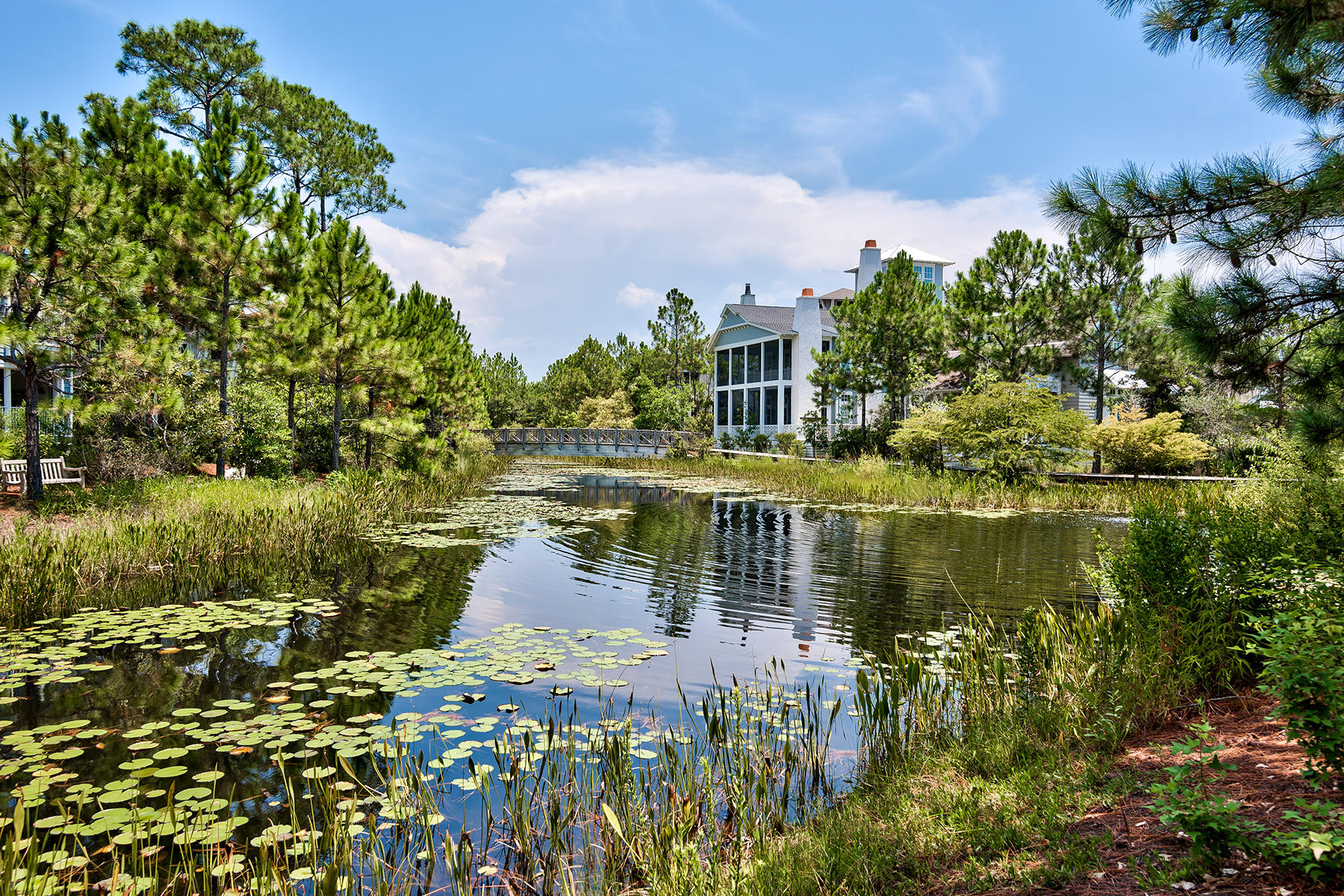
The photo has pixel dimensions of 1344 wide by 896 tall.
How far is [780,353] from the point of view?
3422 cm

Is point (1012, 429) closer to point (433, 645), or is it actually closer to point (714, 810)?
point (433, 645)

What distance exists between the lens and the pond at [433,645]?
13.3ft

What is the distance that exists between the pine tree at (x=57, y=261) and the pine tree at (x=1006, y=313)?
70.6ft

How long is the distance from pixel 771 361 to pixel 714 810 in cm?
3294

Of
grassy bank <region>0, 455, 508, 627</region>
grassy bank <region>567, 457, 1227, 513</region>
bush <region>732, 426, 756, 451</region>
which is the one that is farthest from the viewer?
bush <region>732, 426, 756, 451</region>

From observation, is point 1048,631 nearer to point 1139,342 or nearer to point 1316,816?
point 1316,816

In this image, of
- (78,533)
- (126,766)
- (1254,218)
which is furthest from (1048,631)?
(78,533)

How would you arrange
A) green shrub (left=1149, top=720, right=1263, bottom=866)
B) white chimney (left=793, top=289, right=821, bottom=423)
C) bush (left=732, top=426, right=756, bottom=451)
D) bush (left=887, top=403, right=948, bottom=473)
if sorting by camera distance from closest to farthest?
1. green shrub (left=1149, top=720, right=1263, bottom=866)
2. bush (left=887, top=403, right=948, bottom=473)
3. white chimney (left=793, top=289, right=821, bottom=423)
4. bush (left=732, top=426, right=756, bottom=451)

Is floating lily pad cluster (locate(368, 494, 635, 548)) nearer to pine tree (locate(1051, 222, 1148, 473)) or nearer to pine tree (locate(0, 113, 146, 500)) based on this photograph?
pine tree (locate(0, 113, 146, 500))

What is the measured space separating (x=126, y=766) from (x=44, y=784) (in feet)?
1.33

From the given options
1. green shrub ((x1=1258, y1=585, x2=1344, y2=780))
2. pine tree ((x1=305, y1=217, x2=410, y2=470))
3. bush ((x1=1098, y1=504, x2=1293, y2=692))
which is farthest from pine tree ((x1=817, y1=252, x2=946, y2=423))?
green shrub ((x1=1258, y1=585, x2=1344, y2=780))

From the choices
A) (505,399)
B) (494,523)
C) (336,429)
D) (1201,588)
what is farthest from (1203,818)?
(505,399)

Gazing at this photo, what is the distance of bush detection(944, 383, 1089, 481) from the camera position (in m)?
17.9

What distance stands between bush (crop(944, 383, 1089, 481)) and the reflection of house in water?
19.5 feet
